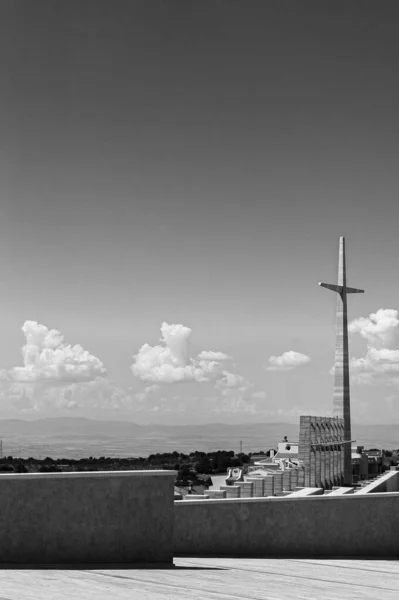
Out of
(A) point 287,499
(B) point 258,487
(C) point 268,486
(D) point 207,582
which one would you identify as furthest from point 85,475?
(C) point 268,486

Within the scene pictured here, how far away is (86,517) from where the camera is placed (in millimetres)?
11125

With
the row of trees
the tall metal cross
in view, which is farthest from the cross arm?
the row of trees

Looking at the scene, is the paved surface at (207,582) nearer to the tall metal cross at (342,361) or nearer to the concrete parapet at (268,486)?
the concrete parapet at (268,486)

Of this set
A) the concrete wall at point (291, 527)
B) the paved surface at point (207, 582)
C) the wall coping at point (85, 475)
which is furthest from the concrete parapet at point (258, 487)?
the wall coping at point (85, 475)

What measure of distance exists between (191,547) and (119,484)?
3.26 meters

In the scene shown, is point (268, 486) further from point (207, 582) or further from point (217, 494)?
point (207, 582)

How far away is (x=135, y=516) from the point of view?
11.4 m

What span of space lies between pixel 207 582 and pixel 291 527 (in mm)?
5315

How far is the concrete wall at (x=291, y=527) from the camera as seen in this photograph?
13859 mm

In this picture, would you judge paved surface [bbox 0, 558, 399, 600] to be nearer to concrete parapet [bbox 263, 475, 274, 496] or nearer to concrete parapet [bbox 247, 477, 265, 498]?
concrete parapet [bbox 247, 477, 265, 498]

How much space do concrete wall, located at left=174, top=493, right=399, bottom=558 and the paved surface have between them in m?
1.32

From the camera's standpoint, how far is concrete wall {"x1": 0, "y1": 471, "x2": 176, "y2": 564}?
10758mm

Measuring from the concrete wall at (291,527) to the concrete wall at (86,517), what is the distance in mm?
2423

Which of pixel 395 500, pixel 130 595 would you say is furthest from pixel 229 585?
pixel 395 500
